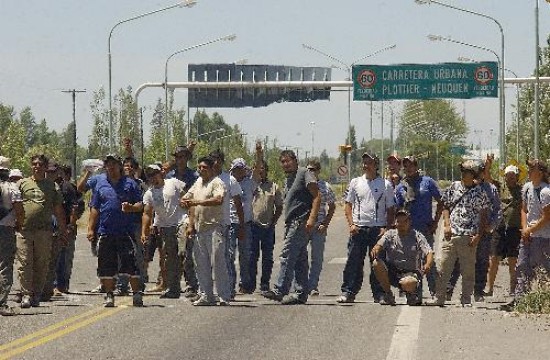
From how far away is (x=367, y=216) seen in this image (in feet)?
61.5

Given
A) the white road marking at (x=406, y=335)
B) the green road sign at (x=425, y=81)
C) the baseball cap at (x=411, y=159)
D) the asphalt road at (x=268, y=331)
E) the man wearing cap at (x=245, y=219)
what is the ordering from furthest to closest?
the green road sign at (x=425, y=81) → the man wearing cap at (x=245, y=219) → the baseball cap at (x=411, y=159) → the asphalt road at (x=268, y=331) → the white road marking at (x=406, y=335)

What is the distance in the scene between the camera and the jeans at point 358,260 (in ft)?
61.3

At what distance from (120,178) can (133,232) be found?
0.65 metres

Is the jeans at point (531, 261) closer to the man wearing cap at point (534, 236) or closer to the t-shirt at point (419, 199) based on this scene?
the man wearing cap at point (534, 236)

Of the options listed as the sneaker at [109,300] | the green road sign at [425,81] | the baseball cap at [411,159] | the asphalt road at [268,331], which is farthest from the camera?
the green road sign at [425,81]

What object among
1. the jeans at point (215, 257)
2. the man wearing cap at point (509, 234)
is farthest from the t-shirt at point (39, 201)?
the man wearing cap at point (509, 234)

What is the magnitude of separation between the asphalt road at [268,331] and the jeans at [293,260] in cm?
30

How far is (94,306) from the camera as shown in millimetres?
17875

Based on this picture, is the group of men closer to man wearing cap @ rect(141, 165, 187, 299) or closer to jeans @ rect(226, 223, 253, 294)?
man wearing cap @ rect(141, 165, 187, 299)

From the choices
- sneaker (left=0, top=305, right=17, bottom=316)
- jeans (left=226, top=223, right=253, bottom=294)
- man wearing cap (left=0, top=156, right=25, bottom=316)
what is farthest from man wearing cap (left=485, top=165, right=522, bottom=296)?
sneaker (left=0, top=305, right=17, bottom=316)

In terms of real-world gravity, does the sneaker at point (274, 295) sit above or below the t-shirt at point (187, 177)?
below

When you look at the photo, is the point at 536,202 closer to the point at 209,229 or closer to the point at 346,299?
the point at 346,299

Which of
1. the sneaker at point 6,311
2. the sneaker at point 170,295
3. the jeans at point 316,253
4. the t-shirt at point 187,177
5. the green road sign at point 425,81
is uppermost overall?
the green road sign at point 425,81

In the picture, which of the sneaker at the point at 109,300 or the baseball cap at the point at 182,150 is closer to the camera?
the sneaker at the point at 109,300
